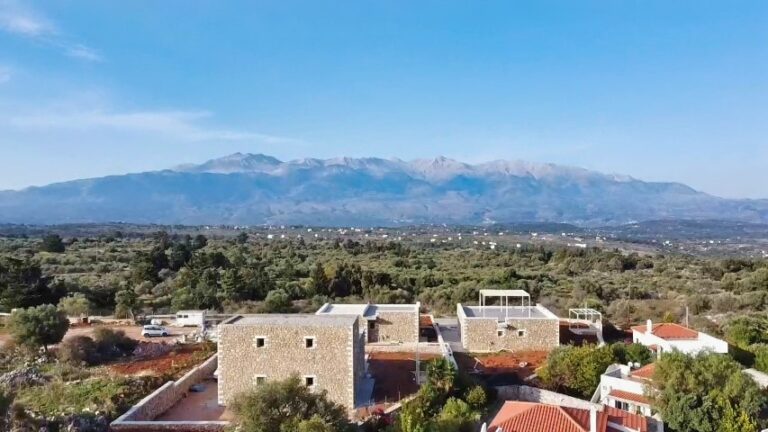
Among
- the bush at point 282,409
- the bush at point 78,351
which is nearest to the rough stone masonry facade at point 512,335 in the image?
the bush at point 282,409

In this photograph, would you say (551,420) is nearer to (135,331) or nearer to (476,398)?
(476,398)

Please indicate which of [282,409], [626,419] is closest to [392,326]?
[626,419]

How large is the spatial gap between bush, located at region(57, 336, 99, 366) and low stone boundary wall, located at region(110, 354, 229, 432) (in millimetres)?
5014

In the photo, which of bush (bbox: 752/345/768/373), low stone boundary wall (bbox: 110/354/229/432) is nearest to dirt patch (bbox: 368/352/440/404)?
low stone boundary wall (bbox: 110/354/229/432)

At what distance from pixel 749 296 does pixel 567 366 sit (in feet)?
65.1

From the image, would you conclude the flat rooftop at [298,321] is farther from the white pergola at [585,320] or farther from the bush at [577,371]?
the white pergola at [585,320]

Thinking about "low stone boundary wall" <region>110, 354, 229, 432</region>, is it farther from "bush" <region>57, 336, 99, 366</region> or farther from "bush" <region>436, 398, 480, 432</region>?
"bush" <region>436, 398, 480, 432</region>

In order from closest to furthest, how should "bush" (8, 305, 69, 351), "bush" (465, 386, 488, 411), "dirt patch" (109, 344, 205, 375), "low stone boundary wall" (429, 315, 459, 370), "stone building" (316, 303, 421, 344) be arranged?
"bush" (465, 386, 488, 411)
"low stone boundary wall" (429, 315, 459, 370)
"dirt patch" (109, 344, 205, 375)
"bush" (8, 305, 69, 351)
"stone building" (316, 303, 421, 344)

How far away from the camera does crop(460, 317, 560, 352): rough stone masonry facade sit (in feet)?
81.8

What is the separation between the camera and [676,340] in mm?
21781

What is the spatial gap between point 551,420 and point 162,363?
1401 centimetres

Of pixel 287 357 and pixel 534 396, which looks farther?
pixel 534 396

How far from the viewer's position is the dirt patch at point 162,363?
22.0 m

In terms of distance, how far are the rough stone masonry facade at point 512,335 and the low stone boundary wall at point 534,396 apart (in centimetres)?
569
